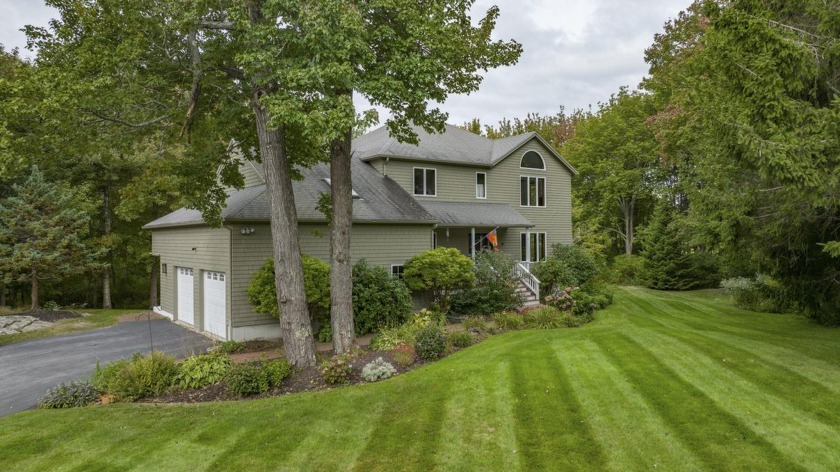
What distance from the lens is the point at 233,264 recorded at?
12.7 meters

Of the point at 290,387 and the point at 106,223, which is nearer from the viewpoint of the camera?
the point at 290,387

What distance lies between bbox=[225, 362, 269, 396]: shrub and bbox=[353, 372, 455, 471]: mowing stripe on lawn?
248 centimetres

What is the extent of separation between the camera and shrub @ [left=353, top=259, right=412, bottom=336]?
1291cm

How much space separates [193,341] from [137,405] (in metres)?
5.95

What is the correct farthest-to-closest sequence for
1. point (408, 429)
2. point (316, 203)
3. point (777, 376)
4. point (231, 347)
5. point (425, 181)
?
1. point (425, 181)
2. point (316, 203)
3. point (231, 347)
4. point (777, 376)
5. point (408, 429)

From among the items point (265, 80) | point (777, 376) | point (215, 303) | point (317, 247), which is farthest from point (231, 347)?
point (777, 376)

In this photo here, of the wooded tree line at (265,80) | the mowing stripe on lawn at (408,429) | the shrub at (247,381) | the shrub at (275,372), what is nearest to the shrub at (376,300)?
the wooded tree line at (265,80)

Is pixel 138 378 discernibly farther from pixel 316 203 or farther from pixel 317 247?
pixel 316 203

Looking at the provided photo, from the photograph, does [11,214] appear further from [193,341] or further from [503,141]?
[503,141]

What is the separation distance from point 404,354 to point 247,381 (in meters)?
3.16

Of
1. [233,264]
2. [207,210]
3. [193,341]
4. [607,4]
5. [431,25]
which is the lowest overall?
[193,341]

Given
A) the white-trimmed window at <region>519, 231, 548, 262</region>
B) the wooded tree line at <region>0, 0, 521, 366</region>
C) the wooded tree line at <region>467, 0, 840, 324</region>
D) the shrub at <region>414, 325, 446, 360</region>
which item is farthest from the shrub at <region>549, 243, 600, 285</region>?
the wooded tree line at <region>0, 0, 521, 366</region>

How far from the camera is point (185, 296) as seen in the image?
645 inches

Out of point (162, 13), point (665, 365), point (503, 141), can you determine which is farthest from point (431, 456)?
point (503, 141)
